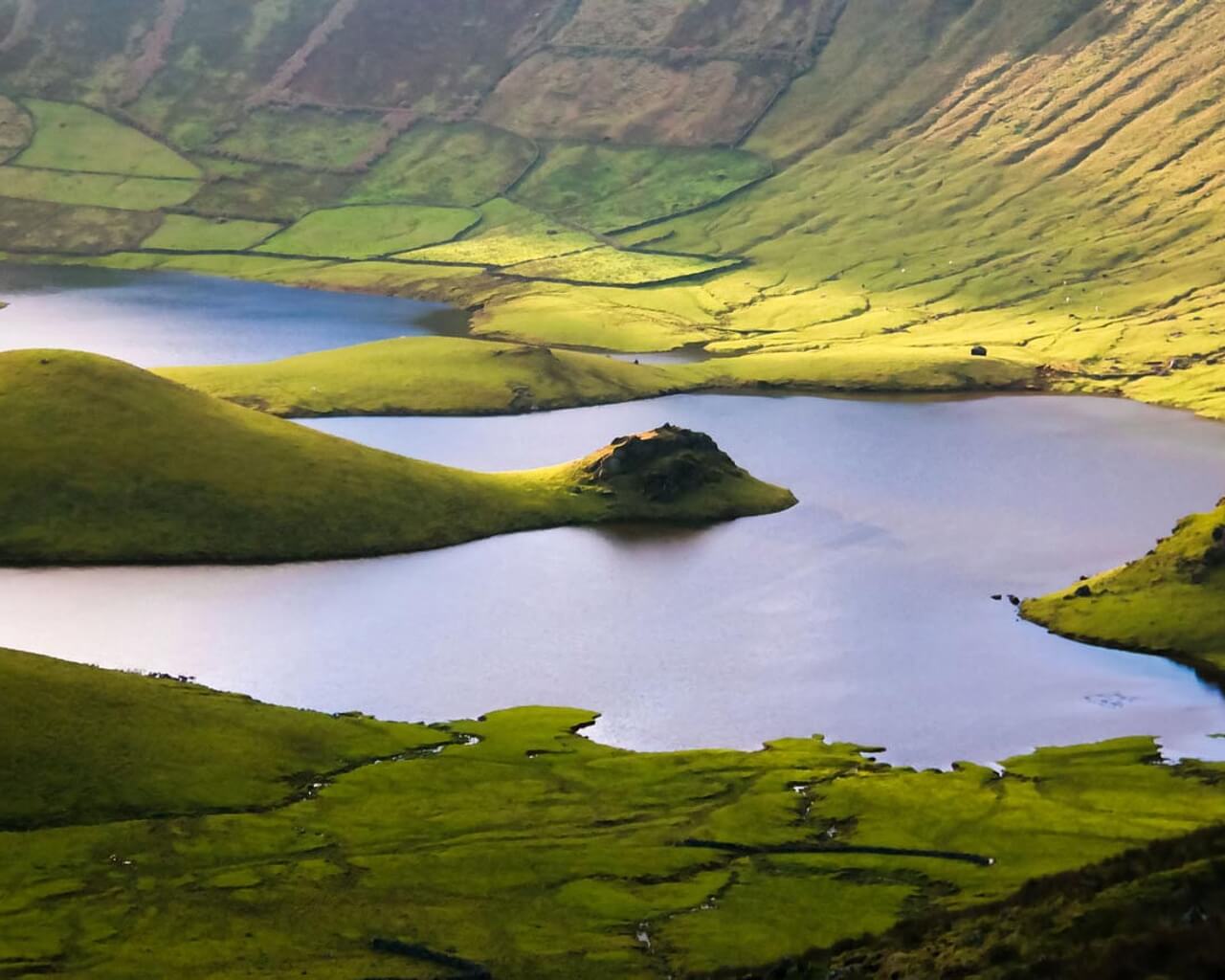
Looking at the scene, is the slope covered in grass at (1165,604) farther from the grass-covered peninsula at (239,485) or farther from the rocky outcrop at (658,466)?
the grass-covered peninsula at (239,485)

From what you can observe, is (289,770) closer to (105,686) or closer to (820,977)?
(105,686)

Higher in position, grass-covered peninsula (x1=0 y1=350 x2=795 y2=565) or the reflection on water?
grass-covered peninsula (x1=0 y1=350 x2=795 y2=565)

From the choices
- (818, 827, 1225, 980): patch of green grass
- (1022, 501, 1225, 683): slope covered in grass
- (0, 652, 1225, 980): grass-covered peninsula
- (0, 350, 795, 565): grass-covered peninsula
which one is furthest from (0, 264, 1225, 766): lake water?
(818, 827, 1225, 980): patch of green grass

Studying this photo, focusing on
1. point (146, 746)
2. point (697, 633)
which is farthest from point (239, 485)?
point (146, 746)

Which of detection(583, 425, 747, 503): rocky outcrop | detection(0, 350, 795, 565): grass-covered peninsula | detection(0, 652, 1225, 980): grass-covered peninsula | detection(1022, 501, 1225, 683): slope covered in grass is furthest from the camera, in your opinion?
detection(583, 425, 747, 503): rocky outcrop

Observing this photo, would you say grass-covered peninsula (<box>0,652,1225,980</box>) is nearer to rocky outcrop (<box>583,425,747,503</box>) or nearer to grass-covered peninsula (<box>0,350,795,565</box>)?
grass-covered peninsula (<box>0,350,795,565</box>)

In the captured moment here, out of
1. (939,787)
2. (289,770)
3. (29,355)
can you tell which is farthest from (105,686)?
(29,355)

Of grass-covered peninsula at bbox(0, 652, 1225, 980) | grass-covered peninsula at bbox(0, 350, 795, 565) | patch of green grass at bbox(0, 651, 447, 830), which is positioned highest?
grass-covered peninsula at bbox(0, 350, 795, 565)
